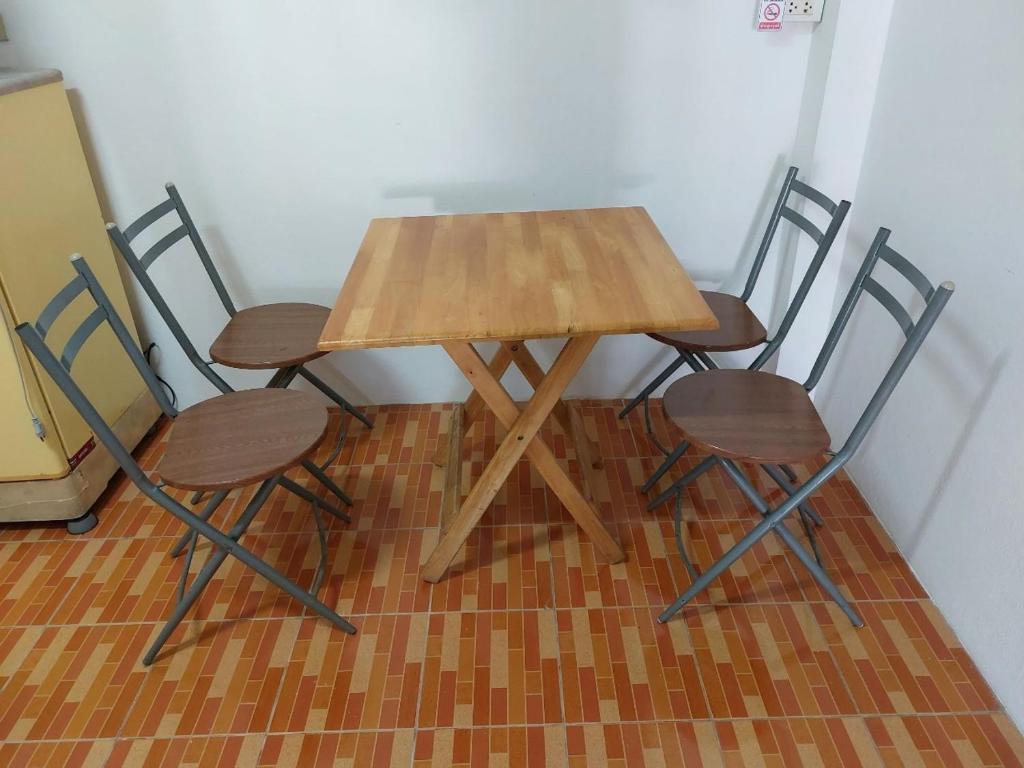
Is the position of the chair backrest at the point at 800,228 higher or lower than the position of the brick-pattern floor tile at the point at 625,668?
higher

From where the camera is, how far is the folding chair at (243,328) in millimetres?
2182

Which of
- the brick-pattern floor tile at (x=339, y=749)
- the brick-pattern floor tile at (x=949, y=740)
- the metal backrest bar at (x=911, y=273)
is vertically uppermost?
the metal backrest bar at (x=911, y=273)

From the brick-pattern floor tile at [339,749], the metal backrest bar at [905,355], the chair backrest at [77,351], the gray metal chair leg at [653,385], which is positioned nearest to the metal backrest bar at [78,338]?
the chair backrest at [77,351]

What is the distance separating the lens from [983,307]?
5.76ft

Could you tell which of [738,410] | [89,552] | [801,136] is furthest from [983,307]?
[89,552]

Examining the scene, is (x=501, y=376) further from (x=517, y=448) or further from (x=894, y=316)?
(x=894, y=316)

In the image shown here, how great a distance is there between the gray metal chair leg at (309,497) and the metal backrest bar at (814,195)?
5.88ft

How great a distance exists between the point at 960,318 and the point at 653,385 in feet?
3.43

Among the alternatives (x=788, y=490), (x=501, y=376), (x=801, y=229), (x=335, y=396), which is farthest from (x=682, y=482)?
(x=335, y=396)

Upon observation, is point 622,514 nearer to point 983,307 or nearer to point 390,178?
point 983,307

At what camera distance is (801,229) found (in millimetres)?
2400

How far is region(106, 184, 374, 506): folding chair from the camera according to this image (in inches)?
85.9

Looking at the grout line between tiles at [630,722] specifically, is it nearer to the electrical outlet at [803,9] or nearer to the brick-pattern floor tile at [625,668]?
the brick-pattern floor tile at [625,668]

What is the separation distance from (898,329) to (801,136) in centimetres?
77
